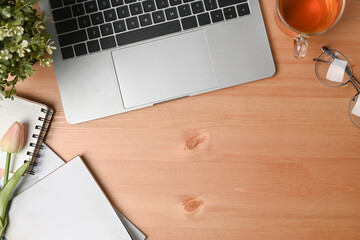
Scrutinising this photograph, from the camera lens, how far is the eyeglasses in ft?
2.24

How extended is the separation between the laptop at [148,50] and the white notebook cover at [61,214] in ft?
0.47

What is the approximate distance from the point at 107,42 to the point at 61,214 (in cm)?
36

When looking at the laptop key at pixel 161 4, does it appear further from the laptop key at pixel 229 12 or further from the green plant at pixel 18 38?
the green plant at pixel 18 38

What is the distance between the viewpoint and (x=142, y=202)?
67 cm

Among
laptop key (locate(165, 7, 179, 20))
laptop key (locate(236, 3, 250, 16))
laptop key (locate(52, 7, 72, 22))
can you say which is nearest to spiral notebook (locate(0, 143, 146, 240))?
laptop key (locate(52, 7, 72, 22))

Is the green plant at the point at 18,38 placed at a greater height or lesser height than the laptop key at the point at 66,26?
greater

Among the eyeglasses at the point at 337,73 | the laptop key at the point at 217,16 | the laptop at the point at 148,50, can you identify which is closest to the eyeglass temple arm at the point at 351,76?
the eyeglasses at the point at 337,73

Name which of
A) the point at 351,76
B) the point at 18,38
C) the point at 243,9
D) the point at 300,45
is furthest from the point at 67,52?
the point at 351,76

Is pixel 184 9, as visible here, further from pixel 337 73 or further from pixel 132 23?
pixel 337 73

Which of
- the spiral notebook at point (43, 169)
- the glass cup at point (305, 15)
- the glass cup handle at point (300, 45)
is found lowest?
the spiral notebook at point (43, 169)

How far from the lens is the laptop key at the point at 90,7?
65 centimetres

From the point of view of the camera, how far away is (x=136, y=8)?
649 millimetres

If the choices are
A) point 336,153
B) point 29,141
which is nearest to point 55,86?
point 29,141

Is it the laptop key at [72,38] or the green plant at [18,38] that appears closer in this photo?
the green plant at [18,38]
